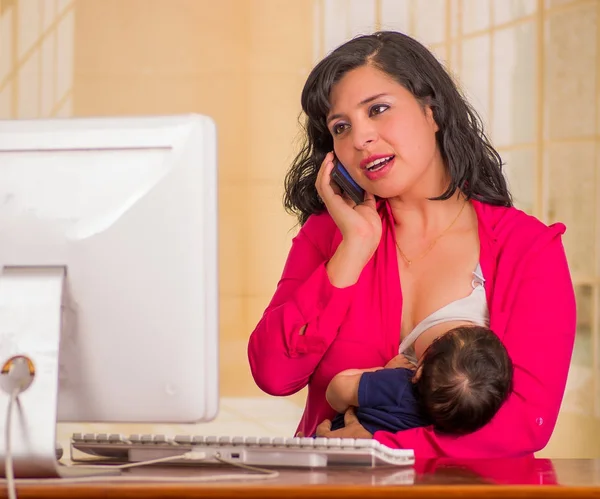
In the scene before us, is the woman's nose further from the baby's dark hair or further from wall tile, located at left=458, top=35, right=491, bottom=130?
wall tile, located at left=458, top=35, right=491, bottom=130

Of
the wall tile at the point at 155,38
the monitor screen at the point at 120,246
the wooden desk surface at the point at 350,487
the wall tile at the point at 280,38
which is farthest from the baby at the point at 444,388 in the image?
the wall tile at the point at 155,38

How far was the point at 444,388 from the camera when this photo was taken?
164 centimetres

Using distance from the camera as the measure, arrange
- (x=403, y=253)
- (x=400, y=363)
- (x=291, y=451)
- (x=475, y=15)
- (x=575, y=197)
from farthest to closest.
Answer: (x=475, y=15), (x=575, y=197), (x=403, y=253), (x=400, y=363), (x=291, y=451)

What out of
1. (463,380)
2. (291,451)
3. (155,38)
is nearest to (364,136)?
(463,380)

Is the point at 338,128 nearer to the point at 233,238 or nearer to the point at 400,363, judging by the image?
the point at 400,363

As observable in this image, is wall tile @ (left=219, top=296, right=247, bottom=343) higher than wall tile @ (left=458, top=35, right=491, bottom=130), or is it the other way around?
wall tile @ (left=458, top=35, right=491, bottom=130)

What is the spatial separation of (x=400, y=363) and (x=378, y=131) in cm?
48

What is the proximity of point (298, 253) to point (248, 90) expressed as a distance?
2.51m

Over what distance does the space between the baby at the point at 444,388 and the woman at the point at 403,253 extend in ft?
0.13

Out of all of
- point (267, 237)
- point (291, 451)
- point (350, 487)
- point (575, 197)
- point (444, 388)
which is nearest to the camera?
point (350, 487)

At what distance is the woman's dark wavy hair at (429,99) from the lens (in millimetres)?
1939

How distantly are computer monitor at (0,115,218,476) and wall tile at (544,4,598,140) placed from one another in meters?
3.00

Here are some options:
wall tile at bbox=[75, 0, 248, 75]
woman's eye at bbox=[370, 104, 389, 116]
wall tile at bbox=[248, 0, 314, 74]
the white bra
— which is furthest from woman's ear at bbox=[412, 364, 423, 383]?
wall tile at bbox=[75, 0, 248, 75]

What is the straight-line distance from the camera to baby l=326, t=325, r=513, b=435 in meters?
1.64
